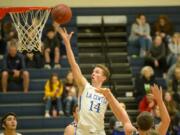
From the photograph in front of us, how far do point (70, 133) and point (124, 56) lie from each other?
20.9 feet

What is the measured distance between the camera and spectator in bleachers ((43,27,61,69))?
39.5 ft

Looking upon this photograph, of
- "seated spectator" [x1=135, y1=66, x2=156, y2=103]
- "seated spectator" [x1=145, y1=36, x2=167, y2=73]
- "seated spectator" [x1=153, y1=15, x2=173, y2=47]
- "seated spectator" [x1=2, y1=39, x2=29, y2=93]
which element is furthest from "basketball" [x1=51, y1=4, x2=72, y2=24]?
"seated spectator" [x1=153, y1=15, x2=173, y2=47]

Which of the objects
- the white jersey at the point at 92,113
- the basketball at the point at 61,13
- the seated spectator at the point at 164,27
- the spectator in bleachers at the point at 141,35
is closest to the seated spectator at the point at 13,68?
the spectator in bleachers at the point at 141,35

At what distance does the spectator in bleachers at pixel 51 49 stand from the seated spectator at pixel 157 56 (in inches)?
85.0

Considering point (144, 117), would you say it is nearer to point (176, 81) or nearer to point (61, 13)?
point (61, 13)

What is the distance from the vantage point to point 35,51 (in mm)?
7367

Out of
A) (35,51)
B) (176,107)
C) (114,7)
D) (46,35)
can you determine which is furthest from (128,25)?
(35,51)

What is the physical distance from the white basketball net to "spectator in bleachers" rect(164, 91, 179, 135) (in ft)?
12.9

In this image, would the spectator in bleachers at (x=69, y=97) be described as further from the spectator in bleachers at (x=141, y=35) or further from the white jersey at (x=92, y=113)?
the white jersey at (x=92, y=113)

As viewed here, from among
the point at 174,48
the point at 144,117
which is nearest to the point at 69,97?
the point at 174,48

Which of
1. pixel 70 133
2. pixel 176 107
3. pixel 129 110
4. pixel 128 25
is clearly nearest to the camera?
pixel 70 133

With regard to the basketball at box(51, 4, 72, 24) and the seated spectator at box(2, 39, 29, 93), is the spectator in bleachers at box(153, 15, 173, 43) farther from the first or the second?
the basketball at box(51, 4, 72, 24)

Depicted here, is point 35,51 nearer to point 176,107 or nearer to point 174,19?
point 176,107

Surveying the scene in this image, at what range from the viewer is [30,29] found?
24.8ft
